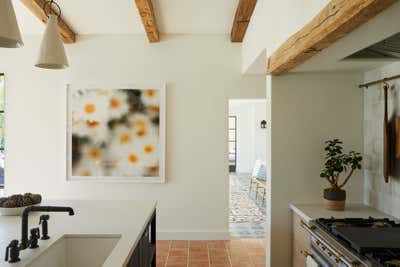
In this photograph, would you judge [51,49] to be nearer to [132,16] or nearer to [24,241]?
[24,241]

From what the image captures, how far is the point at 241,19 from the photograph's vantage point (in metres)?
3.95

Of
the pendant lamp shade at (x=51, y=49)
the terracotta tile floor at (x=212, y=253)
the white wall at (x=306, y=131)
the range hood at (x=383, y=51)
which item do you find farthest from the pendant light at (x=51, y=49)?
the terracotta tile floor at (x=212, y=253)

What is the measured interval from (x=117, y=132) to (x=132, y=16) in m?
1.57

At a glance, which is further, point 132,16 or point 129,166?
point 129,166

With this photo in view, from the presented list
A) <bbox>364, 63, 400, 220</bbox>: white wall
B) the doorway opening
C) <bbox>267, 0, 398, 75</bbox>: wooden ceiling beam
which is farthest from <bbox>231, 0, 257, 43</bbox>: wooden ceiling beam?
the doorway opening

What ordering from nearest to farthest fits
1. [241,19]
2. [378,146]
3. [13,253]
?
[13,253] < [378,146] < [241,19]

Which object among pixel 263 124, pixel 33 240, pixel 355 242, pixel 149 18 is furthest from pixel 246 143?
pixel 33 240

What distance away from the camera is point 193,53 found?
469 centimetres

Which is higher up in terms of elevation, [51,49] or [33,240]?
[51,49]

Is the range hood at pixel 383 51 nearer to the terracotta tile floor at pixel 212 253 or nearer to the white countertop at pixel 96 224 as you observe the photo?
the white countertop at pixel 96 224

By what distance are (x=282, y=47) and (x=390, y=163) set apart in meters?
1.26

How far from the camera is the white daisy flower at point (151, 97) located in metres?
4.62

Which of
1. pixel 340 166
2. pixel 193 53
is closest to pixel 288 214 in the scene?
pixel 340 166

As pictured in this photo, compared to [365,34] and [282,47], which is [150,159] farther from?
[365,34]
